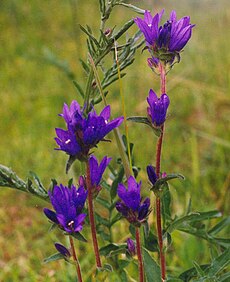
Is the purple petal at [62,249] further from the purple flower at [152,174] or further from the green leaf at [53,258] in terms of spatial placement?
the purple flower at [152,174]

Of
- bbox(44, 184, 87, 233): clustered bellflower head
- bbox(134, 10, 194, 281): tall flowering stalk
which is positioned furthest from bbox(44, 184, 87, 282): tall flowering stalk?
bbox(134, 10, 194, 281): tall flowering stalk

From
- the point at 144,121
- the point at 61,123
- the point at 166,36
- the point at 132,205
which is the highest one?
the point at 166,36

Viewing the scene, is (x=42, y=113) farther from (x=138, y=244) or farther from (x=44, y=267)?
(x=138, y=244)

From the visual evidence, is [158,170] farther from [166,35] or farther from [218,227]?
[218,227]

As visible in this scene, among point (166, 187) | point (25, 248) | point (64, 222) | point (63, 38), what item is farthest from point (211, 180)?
point (63, 38)

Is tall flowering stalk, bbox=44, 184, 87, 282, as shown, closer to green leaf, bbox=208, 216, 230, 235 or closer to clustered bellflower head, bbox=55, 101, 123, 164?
clustered bellflower head, bbox=55, 101, 123, 164

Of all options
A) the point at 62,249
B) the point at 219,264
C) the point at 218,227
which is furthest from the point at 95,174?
the point at 218,227
